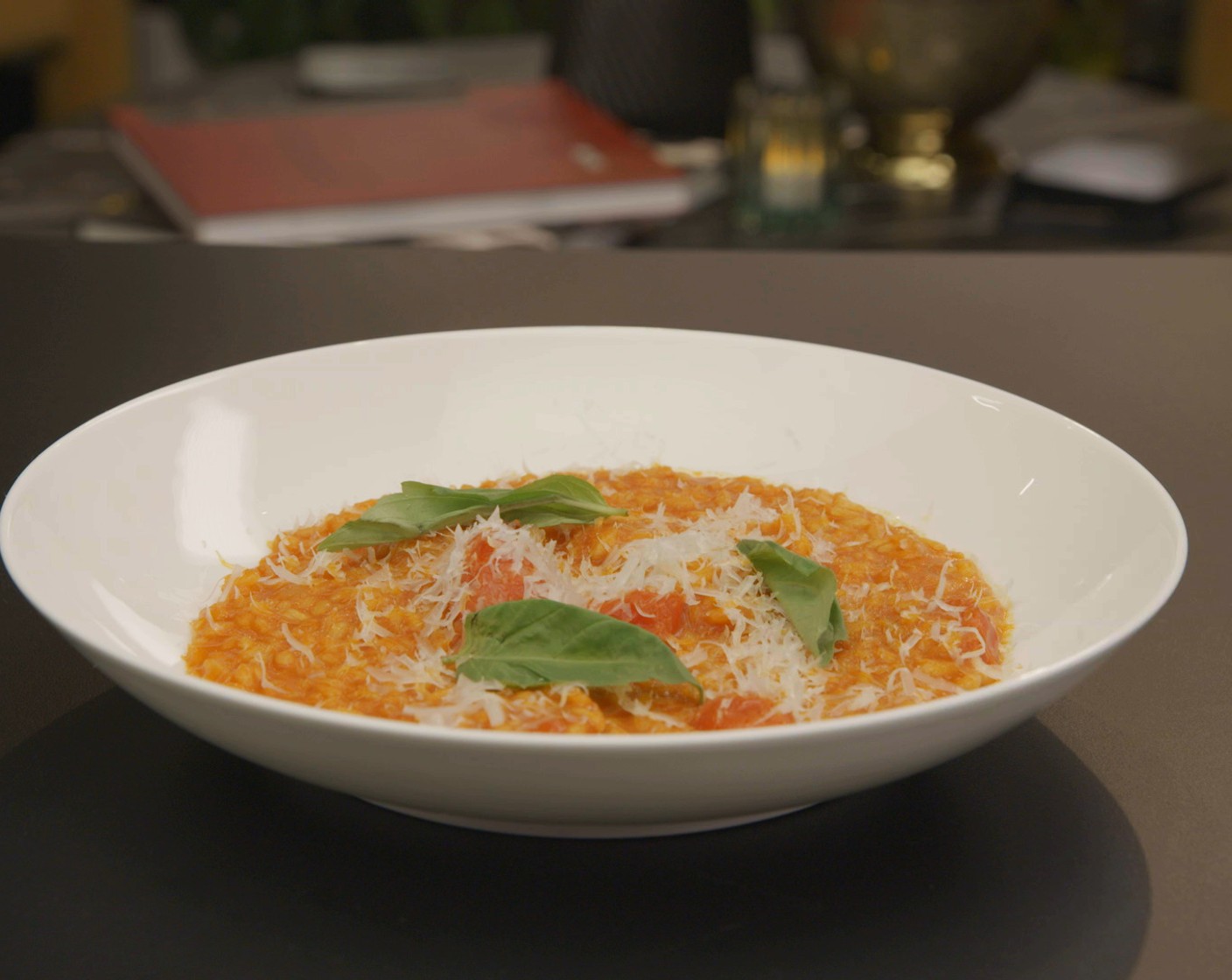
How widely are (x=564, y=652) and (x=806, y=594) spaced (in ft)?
0.49

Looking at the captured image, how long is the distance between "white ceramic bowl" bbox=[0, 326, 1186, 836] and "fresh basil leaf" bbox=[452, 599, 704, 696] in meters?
0.07

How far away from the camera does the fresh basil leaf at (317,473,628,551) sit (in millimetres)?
896

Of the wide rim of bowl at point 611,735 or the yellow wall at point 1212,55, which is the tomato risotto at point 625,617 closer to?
the wide rim of bowl at point 611,735

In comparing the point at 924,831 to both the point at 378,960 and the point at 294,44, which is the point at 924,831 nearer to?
the point at 378,960

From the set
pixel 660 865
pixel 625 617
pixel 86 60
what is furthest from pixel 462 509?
pixel 86 60

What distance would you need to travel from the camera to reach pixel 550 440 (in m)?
1.12

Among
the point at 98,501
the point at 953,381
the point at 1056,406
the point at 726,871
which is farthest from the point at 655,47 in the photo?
the point at 726,871

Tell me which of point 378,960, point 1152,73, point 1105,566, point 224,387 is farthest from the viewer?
point 1152,73

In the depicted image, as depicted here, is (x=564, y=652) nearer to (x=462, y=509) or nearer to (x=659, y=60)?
(x=462, y=509)

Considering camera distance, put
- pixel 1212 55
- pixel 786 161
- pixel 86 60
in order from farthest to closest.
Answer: pixel 86 60 < pixel 1212 55 < pixel 786 161

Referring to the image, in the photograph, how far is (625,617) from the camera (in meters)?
0.82

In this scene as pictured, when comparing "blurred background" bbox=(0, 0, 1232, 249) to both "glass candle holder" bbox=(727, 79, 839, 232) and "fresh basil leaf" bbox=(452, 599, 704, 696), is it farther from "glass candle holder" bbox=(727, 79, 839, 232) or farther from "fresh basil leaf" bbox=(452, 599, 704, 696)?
"fresh basil leaf" bbox=(452, 599, 704, 696)

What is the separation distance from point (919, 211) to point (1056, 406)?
4.82 feet

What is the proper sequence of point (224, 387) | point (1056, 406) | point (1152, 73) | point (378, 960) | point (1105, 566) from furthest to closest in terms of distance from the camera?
1. point (1152, 73)
2. point (1056, 406)
3. point (224, 387)
4. point (1105, 566)
5. point (378, 960)
